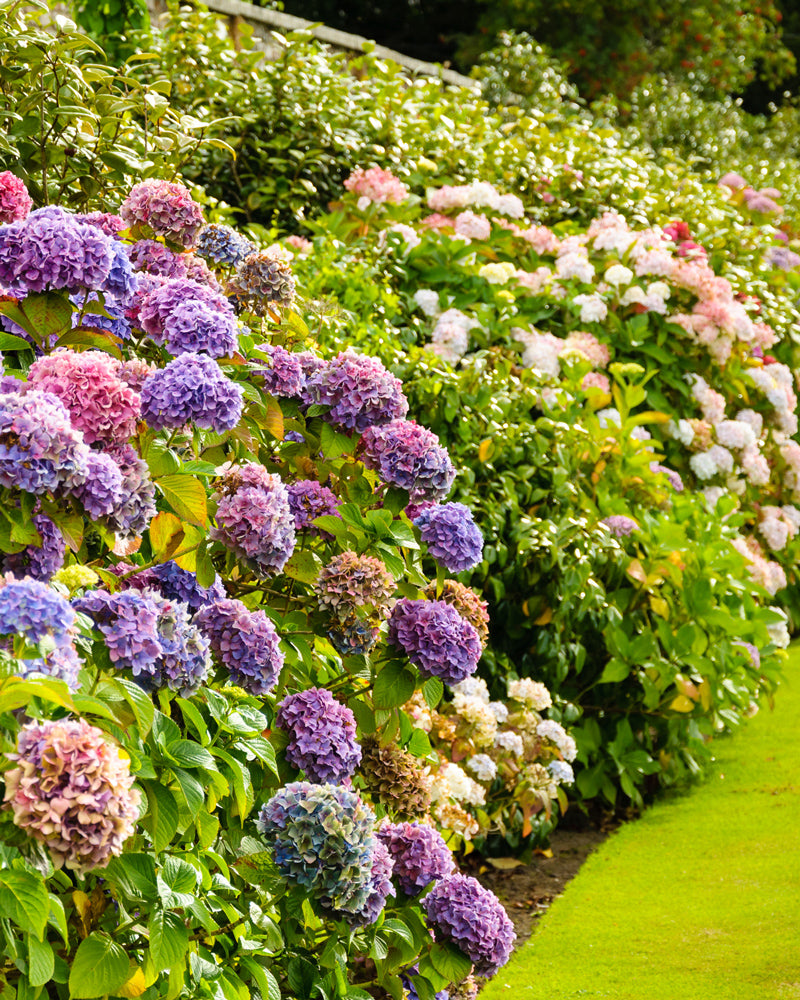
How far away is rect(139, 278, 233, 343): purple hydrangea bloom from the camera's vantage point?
6.79 ft

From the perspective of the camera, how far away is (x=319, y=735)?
2.03 metres

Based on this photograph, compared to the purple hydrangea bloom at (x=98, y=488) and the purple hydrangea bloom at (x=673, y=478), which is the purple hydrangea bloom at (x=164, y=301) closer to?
the purple hydrangea bloom at (x=98, y=488)

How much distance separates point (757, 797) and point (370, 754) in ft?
7.46

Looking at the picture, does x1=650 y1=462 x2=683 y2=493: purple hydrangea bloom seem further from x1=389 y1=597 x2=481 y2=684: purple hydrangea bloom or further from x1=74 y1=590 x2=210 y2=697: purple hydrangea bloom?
x1=74 y1=590 x2=210 y2=697: purple hydrangea bloom

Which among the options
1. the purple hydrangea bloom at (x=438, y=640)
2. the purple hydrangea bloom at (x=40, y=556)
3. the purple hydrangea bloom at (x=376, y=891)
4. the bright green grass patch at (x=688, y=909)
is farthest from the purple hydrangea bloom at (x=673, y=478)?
the purple hydrangea bloom at (x=40, y=556)

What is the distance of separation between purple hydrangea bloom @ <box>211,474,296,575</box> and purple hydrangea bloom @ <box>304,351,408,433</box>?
0.35 meters

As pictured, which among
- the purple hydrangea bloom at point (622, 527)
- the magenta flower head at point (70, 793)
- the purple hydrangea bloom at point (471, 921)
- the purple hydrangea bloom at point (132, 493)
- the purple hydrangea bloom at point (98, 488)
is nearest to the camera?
the magenta flower head at point (70, 793)

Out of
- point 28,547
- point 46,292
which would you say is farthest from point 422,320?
point 28,547

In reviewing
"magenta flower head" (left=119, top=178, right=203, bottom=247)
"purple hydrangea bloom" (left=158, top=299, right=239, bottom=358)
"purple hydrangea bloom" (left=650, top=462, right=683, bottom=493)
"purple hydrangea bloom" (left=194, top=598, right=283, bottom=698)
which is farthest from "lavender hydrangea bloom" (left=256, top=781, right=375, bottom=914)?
"purple hydrangea bloom" (left=650, top=462, right=683, bottom=493)

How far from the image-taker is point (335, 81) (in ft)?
19.6

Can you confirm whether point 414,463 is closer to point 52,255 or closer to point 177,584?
point 177,584

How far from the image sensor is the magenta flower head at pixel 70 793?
127 centimetres

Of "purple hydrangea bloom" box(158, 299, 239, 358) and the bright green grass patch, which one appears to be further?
the bright green grass patch

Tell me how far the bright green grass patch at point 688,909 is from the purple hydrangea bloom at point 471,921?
0.90 meters
